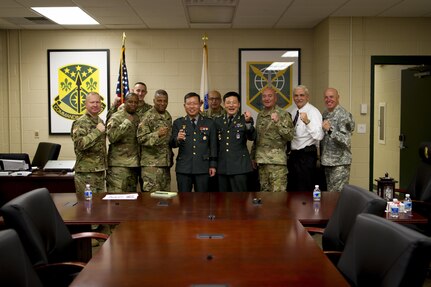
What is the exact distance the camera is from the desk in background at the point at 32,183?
502 centimetres

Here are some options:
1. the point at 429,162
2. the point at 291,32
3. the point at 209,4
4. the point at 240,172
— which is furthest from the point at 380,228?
the point at 291,32

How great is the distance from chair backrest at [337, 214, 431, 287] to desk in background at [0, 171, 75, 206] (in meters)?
3.73

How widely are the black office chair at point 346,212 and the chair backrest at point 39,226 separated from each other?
147cm

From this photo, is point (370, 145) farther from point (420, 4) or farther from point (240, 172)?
point (240, 172)

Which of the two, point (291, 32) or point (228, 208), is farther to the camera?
point (291, 32)

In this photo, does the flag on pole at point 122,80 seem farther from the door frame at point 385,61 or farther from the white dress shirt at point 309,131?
the door frame at point 385,61

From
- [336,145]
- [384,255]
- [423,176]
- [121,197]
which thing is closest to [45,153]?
[121,197]

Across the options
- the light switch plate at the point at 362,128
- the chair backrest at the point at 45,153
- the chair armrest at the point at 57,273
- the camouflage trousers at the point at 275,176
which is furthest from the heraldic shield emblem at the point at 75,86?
the chair armrest at the point at 57,273

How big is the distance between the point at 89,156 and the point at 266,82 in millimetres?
3004

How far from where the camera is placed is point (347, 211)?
2.53 meters

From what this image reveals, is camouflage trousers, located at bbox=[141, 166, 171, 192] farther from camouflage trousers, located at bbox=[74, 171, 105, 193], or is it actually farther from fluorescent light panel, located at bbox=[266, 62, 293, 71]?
fluorescent light panel, located at bbox=[266, 62, 293, 71]

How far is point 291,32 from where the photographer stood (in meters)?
6.62

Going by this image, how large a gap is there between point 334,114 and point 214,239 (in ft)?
9.92

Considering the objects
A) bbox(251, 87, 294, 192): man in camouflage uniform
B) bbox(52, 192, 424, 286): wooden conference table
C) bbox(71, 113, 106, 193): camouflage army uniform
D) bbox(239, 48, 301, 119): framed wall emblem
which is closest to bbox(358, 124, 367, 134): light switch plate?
bbox(239, 48, 301, 119): framed wall emblem
